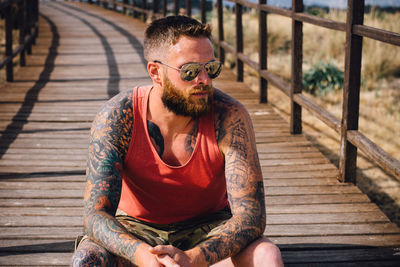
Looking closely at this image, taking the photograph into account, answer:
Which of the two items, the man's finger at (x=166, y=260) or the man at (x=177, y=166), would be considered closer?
the man's finger at (x=166, y=260)

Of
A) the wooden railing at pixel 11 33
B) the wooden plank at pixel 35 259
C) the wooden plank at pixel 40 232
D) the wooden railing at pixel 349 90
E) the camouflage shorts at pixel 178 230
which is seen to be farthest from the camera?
the wooden railing at pixel 11 33

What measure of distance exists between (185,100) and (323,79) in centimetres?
649

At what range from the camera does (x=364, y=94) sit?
7.98m

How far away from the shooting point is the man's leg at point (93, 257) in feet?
6.28

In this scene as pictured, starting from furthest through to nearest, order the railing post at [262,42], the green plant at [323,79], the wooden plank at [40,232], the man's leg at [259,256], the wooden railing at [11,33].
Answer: the green plant at [323,79]
the wooden railing at [11,33]
the railing post at [262,42]
the wooden plank at [40,232]
the man's leg at [259,256]

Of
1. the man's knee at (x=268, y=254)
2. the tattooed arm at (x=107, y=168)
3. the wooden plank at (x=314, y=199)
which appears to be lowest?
the wooden plank at (x=314, y=199)

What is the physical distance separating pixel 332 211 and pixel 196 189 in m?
1.24

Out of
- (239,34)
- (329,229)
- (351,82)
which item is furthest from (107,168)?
(239,34)

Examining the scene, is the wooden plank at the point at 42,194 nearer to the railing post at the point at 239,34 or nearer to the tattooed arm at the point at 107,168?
the tattooed arm at the point at 107,168

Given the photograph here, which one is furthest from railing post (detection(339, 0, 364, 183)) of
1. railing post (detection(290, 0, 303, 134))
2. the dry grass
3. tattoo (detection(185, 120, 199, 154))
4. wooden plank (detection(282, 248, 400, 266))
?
tattoo (detection(185, 120, 199, 154))

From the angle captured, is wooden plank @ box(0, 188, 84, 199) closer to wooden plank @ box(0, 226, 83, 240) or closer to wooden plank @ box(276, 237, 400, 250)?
wooden plank @ box(0, 226, 83, 240)

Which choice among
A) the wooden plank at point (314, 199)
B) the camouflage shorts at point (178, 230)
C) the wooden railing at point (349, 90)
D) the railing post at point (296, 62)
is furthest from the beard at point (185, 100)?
the railing post at point (296, 62)

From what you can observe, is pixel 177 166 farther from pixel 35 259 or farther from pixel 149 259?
pixel 35 259

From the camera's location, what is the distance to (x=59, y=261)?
266 cm
